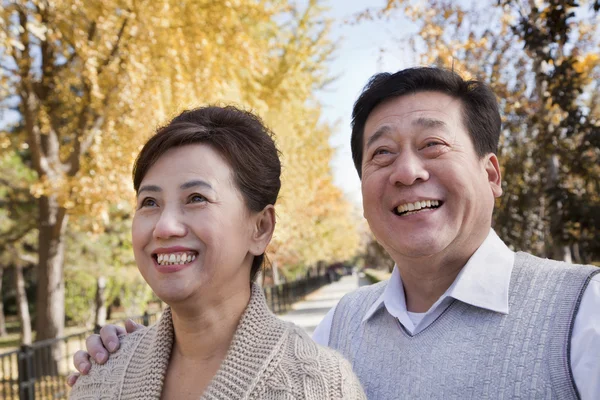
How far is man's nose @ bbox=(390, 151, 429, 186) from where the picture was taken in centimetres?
216

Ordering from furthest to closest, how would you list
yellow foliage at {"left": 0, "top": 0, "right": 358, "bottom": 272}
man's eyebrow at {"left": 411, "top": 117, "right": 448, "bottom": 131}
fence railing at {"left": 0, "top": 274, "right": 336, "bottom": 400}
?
1. yellow foliage at {"left": 0, "top": 0, "right": 358, "bottom": 272}
2. fence railing at {"left": 0, "top": 274, "right": 336, "bottom": 400}
3. man's eyebrow at {"left": 411, "top": 117, "right": 448, "bottom": 131}

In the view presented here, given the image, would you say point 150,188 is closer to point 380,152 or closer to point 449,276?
point 380,152

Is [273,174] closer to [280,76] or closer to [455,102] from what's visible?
[455,102]

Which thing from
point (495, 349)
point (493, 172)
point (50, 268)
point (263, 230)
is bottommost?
point (50, 268)

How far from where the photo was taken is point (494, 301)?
6.88ft

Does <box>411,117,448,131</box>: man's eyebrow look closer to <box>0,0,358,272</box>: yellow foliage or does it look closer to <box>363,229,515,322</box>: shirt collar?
<box>363,229,515,322</box>: shirt collar

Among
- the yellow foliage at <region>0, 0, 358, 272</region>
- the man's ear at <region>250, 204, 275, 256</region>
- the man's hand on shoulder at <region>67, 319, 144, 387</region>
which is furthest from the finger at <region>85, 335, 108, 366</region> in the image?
the yellow foliage at <region>0, 0, 358, 272</region>

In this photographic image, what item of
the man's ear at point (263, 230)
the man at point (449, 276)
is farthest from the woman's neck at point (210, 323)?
the man at point (449, 276)

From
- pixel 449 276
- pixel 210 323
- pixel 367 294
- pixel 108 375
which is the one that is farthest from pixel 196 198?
pixel 367 294

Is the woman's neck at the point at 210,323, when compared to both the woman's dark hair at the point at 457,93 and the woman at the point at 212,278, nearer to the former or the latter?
the woman at the point at 212,278

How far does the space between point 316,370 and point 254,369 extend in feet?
0.61

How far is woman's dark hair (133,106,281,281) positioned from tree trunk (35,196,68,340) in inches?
397

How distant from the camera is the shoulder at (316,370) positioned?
1744mm

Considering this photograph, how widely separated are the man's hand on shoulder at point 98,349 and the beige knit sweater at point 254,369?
0.18 feet
